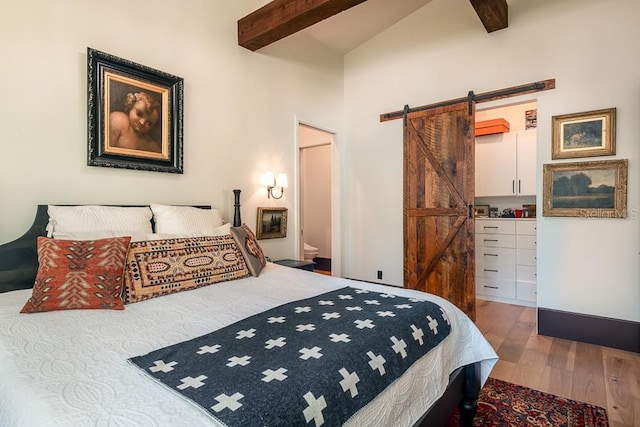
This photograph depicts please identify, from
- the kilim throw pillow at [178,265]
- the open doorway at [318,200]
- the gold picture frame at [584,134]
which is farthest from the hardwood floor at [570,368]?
the open doorway at [318,200]

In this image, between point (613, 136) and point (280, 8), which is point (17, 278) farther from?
point (613, 136)

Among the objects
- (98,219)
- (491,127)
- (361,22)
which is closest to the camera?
(98,219)

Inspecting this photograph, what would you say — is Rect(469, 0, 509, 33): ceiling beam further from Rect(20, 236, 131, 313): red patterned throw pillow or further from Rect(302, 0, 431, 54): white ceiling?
Rect(20, 236, 131, 313): red patterned throw pillow

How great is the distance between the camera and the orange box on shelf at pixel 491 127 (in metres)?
4.29

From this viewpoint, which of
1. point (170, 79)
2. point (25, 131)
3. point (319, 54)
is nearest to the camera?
point (25, 131)

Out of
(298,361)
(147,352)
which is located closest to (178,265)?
(147,352)

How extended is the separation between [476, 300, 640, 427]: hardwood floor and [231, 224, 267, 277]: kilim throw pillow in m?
1.85

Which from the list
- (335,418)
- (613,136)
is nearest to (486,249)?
(613,136)

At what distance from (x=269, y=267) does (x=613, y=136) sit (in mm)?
3079

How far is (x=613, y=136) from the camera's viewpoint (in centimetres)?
279

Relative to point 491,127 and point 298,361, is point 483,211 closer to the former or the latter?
point 491,127

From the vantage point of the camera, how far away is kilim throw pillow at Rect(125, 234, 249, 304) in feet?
5.38

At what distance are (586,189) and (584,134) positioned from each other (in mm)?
488

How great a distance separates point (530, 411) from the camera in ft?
6.24
